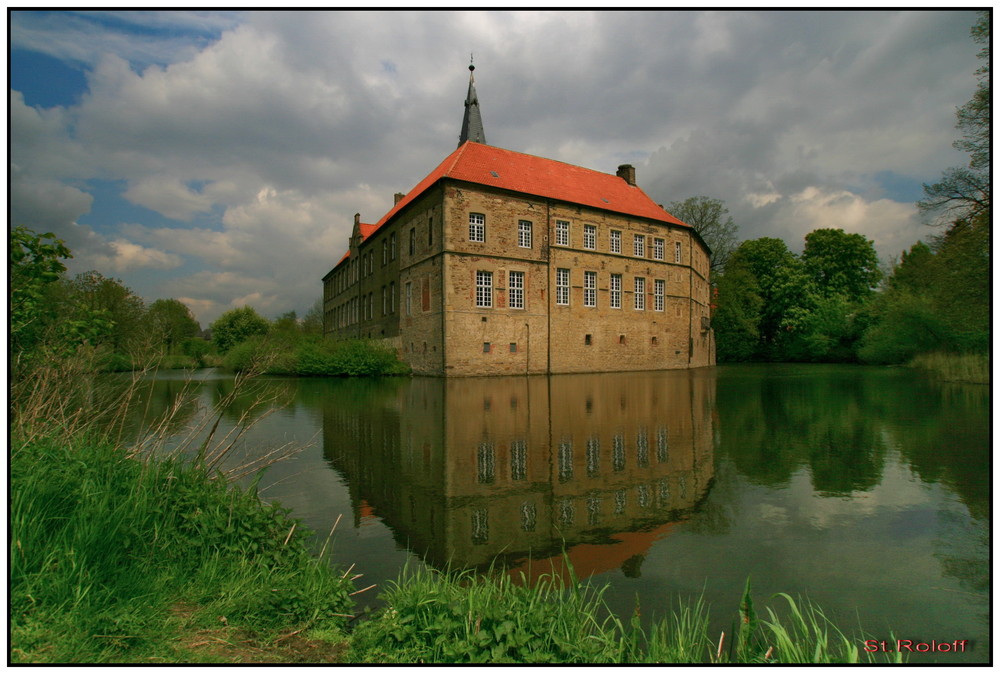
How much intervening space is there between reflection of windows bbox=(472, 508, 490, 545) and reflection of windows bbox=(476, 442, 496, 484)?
1076 millimetres

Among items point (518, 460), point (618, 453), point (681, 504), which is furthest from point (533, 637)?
point (618, 453)

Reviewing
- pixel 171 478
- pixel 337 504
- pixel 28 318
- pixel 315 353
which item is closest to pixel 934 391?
pixel 337 504

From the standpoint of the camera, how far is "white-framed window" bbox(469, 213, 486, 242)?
27953 mm

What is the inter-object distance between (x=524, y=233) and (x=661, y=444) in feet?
74.7

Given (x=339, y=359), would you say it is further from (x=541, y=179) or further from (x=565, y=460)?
(x=565, y=460)

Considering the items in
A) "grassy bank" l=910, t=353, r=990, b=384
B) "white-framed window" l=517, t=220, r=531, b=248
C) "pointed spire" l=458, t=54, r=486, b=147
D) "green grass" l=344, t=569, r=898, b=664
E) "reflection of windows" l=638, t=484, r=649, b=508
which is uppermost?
"pointed spire" l=458, t=54, r=486, b=147

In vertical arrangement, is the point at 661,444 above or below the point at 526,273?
below

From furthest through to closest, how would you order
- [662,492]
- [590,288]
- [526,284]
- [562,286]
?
[590,288] → [562,286] → [526,284] → [662,492]

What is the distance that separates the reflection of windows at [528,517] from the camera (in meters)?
4.61

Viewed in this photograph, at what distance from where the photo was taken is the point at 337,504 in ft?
17.4

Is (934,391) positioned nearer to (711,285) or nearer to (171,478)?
(171,478)

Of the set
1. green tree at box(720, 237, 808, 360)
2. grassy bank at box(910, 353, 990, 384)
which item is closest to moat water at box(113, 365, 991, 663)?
grassy bank at box(910, 353, 990, 384)

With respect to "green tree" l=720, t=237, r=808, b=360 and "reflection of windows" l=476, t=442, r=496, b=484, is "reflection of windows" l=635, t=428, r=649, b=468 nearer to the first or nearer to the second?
"reflection of windows" l=476, t=442, r=496, b=484

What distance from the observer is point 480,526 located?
15.2 ft
